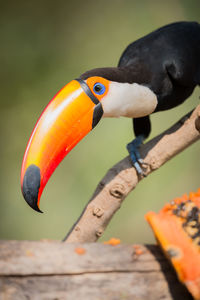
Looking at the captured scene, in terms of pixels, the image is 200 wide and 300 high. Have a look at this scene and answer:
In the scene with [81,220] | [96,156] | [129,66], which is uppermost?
[129,66]

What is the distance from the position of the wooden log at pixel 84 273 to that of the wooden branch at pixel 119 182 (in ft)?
2.45

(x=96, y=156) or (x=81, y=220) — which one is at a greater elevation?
(x=81, y=220)

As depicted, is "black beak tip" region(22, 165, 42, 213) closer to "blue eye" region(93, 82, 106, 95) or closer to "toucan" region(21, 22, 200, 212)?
"toucan" region(21, 22, 200, 212)

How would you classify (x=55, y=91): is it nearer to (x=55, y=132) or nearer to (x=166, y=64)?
(x=166, y=64)

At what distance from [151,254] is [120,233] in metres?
2.96

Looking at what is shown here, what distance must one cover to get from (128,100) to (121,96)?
2.1 inches

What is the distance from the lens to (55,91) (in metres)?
4.03

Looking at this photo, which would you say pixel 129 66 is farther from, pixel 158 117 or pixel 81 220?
pixel 158 117

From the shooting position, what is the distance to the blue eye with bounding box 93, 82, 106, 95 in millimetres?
1675

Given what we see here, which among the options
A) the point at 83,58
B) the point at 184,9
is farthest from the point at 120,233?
the point at 184,9

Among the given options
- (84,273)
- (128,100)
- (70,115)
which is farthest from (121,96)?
(84,273)

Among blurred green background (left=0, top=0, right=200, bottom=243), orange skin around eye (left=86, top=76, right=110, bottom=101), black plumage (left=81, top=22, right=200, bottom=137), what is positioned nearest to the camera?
orange skin around eye (left=86, top=76, right=110, bottom=101)

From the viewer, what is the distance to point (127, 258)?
0.96m

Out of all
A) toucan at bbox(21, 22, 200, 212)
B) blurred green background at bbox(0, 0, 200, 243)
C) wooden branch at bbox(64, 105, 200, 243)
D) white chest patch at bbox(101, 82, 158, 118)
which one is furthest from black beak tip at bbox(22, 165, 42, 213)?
blurred green background at bbox(0, 0, 200, 243)
